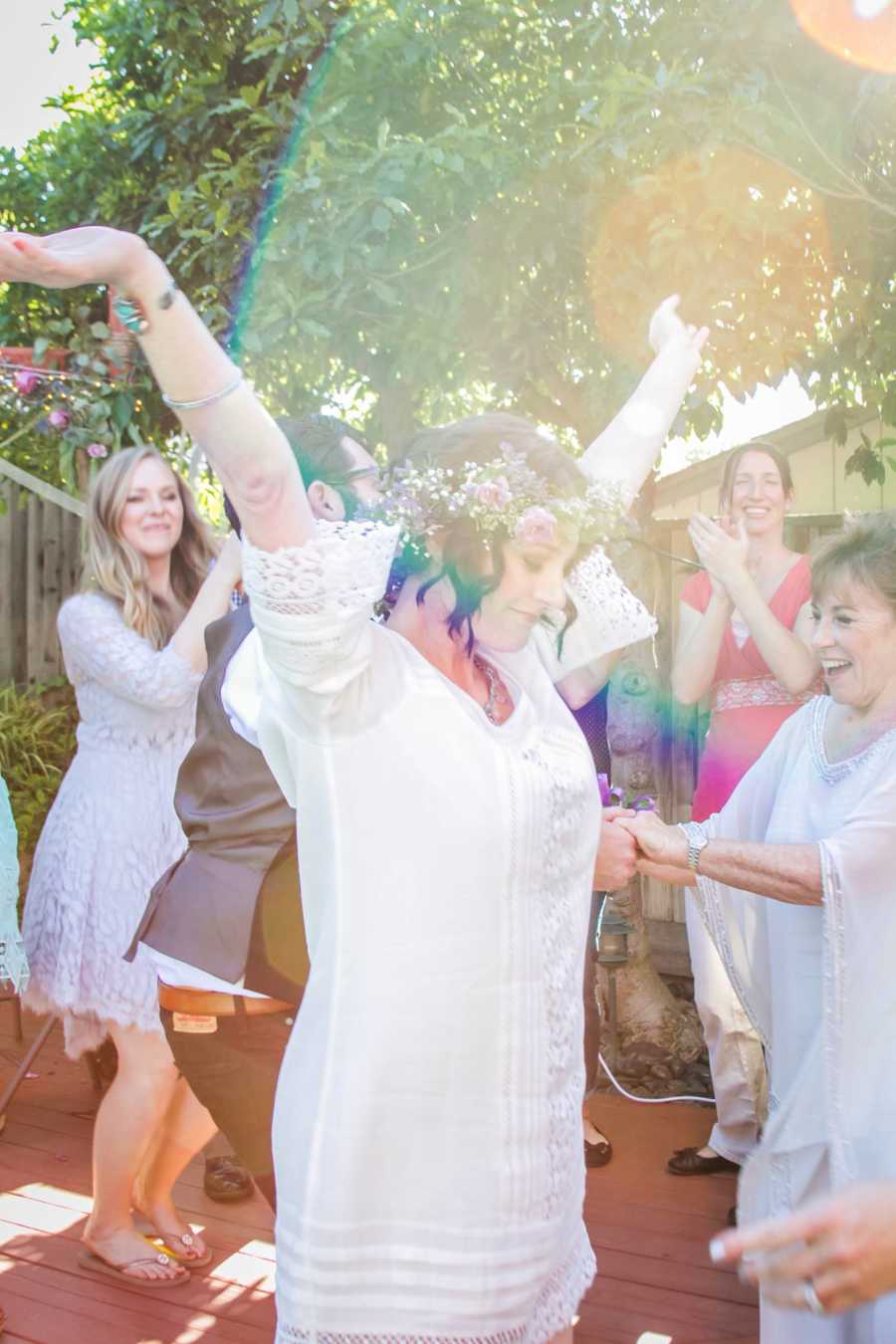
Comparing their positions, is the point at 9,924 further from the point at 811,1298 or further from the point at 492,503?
the point at 811,1298

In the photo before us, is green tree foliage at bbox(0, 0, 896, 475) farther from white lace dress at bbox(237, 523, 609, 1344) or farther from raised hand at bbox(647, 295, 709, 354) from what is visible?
white lace dress at bbox(237, 523, 609, 1344)

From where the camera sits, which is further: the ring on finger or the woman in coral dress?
the woman in coral dress

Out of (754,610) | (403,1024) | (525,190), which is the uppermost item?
(525,190)

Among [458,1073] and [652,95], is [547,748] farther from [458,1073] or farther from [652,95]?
[652,95]

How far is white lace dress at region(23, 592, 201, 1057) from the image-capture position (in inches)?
120

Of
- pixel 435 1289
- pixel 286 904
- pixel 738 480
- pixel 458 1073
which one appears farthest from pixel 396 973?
pixel 738 480

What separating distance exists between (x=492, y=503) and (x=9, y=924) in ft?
7.07

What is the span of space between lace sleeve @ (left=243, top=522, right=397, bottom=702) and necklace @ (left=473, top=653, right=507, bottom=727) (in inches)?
11.9

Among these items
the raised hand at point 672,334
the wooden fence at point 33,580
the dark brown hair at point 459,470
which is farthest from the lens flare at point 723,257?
the wooden fence at point 33,580

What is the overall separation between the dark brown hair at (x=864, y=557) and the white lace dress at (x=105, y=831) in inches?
60.0

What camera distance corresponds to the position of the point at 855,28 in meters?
3.47

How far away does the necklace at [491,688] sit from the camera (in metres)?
1.60

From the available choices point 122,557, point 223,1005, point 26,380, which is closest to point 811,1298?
point 223,1005

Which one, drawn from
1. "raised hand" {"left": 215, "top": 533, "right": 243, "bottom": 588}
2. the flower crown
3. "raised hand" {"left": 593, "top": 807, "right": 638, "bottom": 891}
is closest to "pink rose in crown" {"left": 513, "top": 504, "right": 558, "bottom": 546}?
the flower crown
